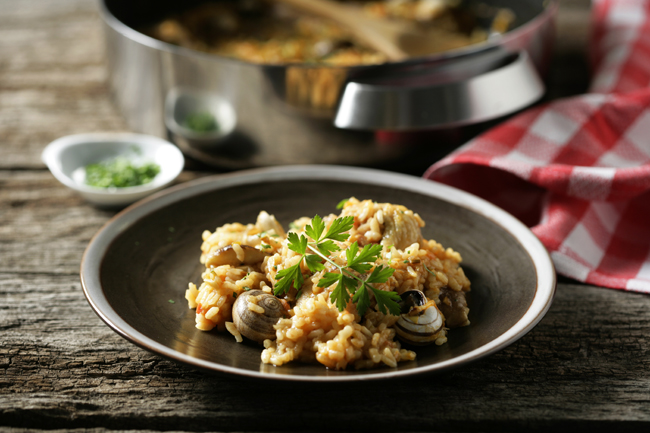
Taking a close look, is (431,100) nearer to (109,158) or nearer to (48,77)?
(109,158)

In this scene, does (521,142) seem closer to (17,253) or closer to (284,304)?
(284,304)

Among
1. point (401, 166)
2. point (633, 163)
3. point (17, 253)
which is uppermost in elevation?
point (633, 163)

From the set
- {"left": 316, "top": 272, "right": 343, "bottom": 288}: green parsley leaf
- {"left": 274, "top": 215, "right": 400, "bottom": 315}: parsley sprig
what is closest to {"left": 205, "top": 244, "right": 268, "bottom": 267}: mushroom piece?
{"left": 274, "top": 215, "right": 400, "bottom": 315}: parsley sprig

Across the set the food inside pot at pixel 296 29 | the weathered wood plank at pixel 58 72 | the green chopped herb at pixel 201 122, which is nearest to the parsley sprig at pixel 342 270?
the green chopped herb at pixel 201 122

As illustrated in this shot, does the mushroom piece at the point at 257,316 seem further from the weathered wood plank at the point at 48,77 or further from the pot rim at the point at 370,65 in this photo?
the weathered wood plank at the point at 48,77

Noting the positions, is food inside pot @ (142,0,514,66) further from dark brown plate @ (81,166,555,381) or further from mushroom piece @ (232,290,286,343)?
mushroom piece @ (232,290,286,343)

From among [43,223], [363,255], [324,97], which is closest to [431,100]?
[324,97]

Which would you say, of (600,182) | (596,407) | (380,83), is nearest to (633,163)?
(600,182)
